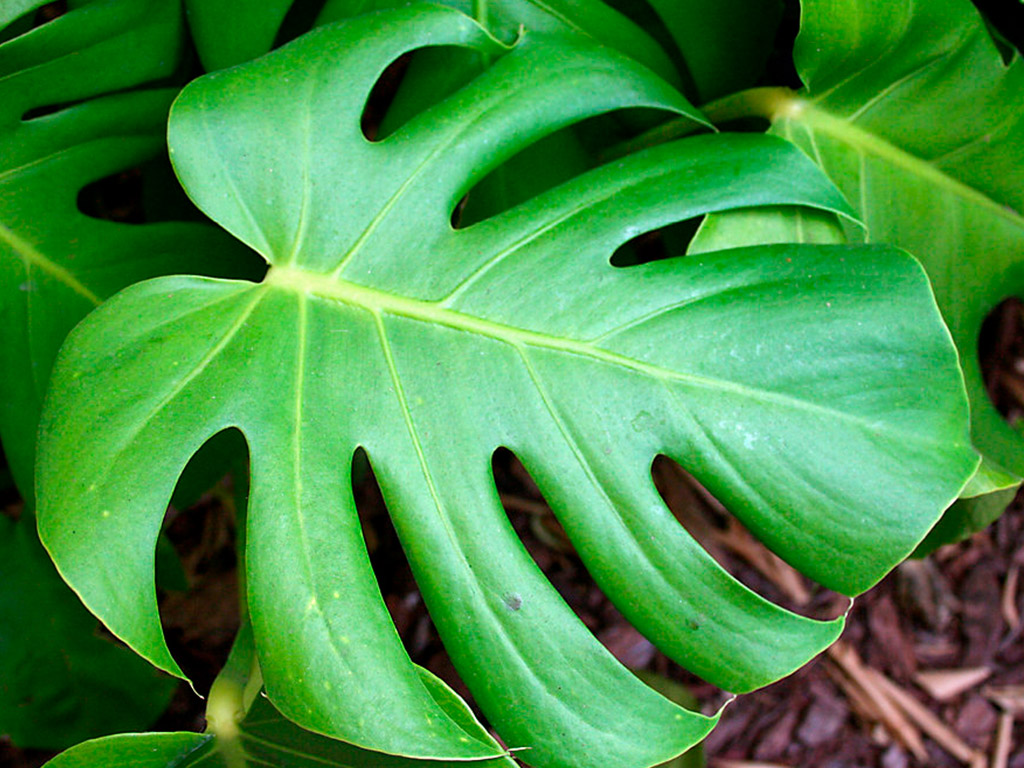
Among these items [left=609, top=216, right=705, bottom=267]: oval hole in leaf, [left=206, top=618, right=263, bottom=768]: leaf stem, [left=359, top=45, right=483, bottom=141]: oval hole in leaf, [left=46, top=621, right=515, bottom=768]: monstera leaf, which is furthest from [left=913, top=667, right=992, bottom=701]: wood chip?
[left=359, top=45, right=483, bottom=141]: oval hole in leaf

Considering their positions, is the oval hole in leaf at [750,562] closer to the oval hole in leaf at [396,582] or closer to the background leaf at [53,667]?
the oval hole in leaf at [396,582]

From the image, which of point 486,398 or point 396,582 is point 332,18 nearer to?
point 486,398

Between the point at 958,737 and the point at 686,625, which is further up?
the point at 686,625

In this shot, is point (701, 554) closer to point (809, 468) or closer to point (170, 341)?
point (809, 468)

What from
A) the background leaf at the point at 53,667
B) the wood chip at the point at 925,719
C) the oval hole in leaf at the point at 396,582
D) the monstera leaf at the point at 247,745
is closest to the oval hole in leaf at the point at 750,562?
the wood chip at the point at 925,719

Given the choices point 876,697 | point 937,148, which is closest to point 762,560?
point 876,697

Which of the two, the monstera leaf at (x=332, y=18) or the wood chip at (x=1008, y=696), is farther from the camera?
the wood chip at (x=1008, y=696)

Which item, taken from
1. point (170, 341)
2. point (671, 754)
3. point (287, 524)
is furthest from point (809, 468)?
point (170, 341)
